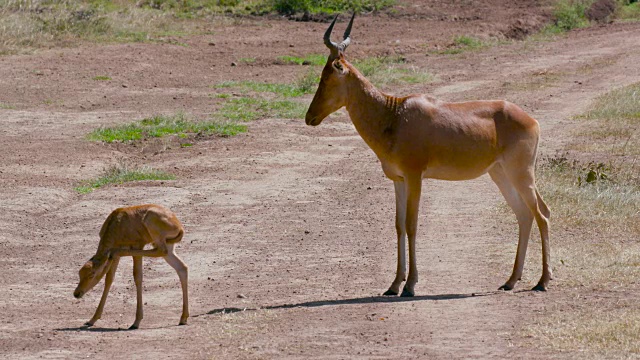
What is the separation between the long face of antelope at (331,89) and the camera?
409 inches

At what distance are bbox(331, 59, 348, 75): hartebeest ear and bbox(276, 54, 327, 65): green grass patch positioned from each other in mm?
17257

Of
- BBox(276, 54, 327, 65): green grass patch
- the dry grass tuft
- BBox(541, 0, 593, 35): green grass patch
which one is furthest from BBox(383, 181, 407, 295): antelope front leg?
BBox(541, 0, 593, 35): green grass patch

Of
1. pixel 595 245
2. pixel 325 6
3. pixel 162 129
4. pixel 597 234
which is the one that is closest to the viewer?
pixel 595 245

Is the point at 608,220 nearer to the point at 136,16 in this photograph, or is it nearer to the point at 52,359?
the point at 52,359

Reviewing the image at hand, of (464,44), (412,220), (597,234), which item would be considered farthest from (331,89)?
(464,44)

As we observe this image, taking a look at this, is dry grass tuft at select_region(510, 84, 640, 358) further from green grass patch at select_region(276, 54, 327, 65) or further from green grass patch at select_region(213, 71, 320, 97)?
green grass patch at select_region(276, 54, 327, 65)

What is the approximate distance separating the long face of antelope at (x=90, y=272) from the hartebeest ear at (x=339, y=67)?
9.02 feet

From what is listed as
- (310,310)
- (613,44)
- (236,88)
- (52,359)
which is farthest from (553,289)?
(613,44)

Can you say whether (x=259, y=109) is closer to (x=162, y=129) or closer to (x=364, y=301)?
(x=162, y=129)

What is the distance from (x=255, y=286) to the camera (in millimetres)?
10578

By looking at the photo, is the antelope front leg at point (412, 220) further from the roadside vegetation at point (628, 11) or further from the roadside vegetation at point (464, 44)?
the roadside vegetation at point (628, 11)

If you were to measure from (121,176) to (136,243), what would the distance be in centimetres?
650

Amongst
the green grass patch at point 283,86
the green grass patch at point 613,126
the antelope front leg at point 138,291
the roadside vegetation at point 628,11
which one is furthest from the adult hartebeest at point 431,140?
the roadside vegetation at point 628,11

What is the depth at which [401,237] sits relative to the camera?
10.2m
